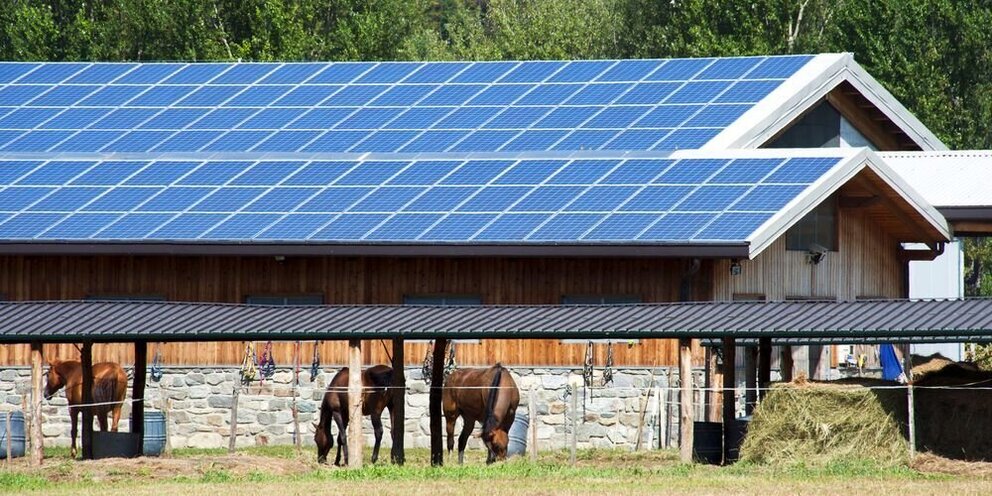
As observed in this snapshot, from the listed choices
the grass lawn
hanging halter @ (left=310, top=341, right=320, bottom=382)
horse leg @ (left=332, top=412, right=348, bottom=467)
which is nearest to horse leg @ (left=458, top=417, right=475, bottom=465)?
the grass lawn

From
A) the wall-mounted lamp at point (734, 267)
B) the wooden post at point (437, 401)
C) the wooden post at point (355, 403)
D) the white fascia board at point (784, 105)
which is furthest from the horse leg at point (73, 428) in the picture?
the white fascia board at point (784, 105)

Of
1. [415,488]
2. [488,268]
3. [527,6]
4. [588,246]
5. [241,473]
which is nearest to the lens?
[415,488]

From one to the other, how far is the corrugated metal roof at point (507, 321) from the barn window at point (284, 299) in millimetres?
5914

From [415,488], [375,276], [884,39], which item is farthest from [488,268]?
[884,39]

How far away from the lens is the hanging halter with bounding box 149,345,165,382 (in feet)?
123

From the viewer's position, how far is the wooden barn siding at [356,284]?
A: 35.0 metres

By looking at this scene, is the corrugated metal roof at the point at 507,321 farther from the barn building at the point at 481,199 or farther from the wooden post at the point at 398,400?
the barn building at the point at 481,199

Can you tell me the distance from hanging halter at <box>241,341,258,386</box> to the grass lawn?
21.2 feet

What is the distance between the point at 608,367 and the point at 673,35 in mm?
38853

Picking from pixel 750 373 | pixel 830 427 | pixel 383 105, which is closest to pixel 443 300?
pixel 750 373

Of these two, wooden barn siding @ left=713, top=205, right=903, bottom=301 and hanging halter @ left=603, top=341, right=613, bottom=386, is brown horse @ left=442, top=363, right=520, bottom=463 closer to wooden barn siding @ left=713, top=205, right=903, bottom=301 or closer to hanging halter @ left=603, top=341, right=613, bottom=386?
hanging halter @ left=603, top=341, right=613, bottom=386

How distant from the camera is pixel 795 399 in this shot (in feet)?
92.7

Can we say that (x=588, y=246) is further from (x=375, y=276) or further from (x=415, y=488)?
(x=415, y=488)

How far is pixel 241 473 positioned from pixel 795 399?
797 cm
